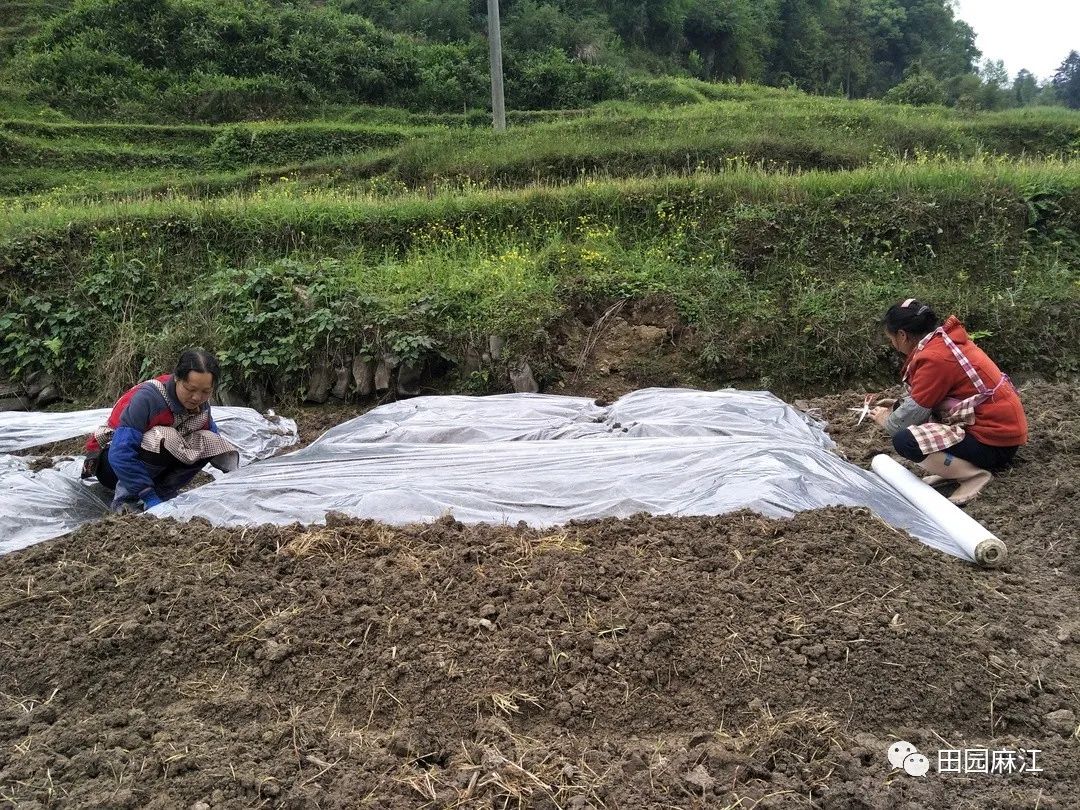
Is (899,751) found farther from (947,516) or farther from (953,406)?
(953,406)

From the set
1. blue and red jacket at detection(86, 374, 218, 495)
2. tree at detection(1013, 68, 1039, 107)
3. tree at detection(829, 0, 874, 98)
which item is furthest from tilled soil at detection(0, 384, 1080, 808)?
tree at detection(1013, 68, 1039, 107)

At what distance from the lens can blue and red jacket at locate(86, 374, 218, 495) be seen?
11.7 ft

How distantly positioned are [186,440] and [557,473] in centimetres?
200

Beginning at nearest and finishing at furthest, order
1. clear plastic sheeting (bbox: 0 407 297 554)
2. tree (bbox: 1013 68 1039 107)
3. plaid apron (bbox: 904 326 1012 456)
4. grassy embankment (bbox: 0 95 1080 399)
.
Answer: clear plastic sheeting (bbox: 0 407 297 554) → plaid apron (bbox: 904 326 1012 456) → grassy embankment (bbox: 0 95 1080 399) → tree (bbox: 1013 68 1039 107)

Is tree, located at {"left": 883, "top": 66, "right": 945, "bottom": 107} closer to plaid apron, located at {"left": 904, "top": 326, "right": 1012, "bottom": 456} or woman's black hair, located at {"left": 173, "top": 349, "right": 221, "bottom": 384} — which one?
plaid apron, located at {"left": 904, "top": 326, "right": 1012, "bottom": 456}

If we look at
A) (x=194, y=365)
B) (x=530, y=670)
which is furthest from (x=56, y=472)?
(x=530, y=670)

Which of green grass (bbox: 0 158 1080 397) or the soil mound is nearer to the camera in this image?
the soil mound

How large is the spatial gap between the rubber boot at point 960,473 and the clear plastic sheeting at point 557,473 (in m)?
0.33

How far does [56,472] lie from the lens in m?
3.96

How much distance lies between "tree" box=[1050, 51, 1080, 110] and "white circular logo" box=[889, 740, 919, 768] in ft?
275

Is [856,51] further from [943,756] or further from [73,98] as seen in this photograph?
[943,756]

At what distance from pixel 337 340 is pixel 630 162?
6870 mm

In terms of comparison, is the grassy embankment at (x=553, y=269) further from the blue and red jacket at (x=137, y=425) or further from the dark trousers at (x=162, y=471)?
the blue and red jacket at (x=137, y=425)

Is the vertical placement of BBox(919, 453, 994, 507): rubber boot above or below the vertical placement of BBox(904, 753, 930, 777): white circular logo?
above
